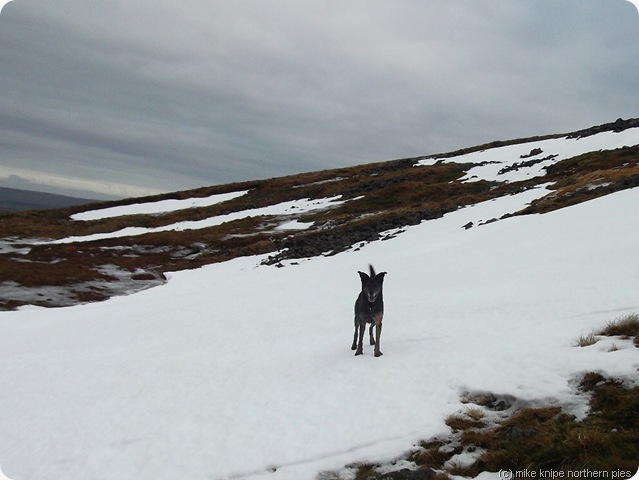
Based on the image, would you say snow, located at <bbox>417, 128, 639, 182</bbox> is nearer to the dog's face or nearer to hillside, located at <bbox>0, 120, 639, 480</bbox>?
hillside, located at <bbox>0, 120, 639, 480</bbox>

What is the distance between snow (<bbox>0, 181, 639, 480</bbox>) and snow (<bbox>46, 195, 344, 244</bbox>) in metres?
52.0

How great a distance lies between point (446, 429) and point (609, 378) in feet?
11.0

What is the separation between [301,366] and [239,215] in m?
77.7

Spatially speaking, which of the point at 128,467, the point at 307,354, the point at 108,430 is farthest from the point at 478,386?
the point at 108,430

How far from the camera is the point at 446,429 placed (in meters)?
8.46

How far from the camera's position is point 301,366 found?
1348 centimetres

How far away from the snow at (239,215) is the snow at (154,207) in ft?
58.9

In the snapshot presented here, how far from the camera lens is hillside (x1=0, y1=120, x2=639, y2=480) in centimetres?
807

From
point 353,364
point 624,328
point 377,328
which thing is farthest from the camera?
point 377,328

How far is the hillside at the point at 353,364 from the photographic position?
26.5ft

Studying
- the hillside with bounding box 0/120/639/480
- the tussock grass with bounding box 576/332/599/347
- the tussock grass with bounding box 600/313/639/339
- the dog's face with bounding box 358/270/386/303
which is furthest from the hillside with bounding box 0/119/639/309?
the dog's face with bounding box 358/270/386/303

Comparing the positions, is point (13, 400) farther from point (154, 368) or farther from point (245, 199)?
point (245, 199)

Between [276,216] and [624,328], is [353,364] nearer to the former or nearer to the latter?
[624,328]

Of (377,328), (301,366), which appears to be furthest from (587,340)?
(301,366)
